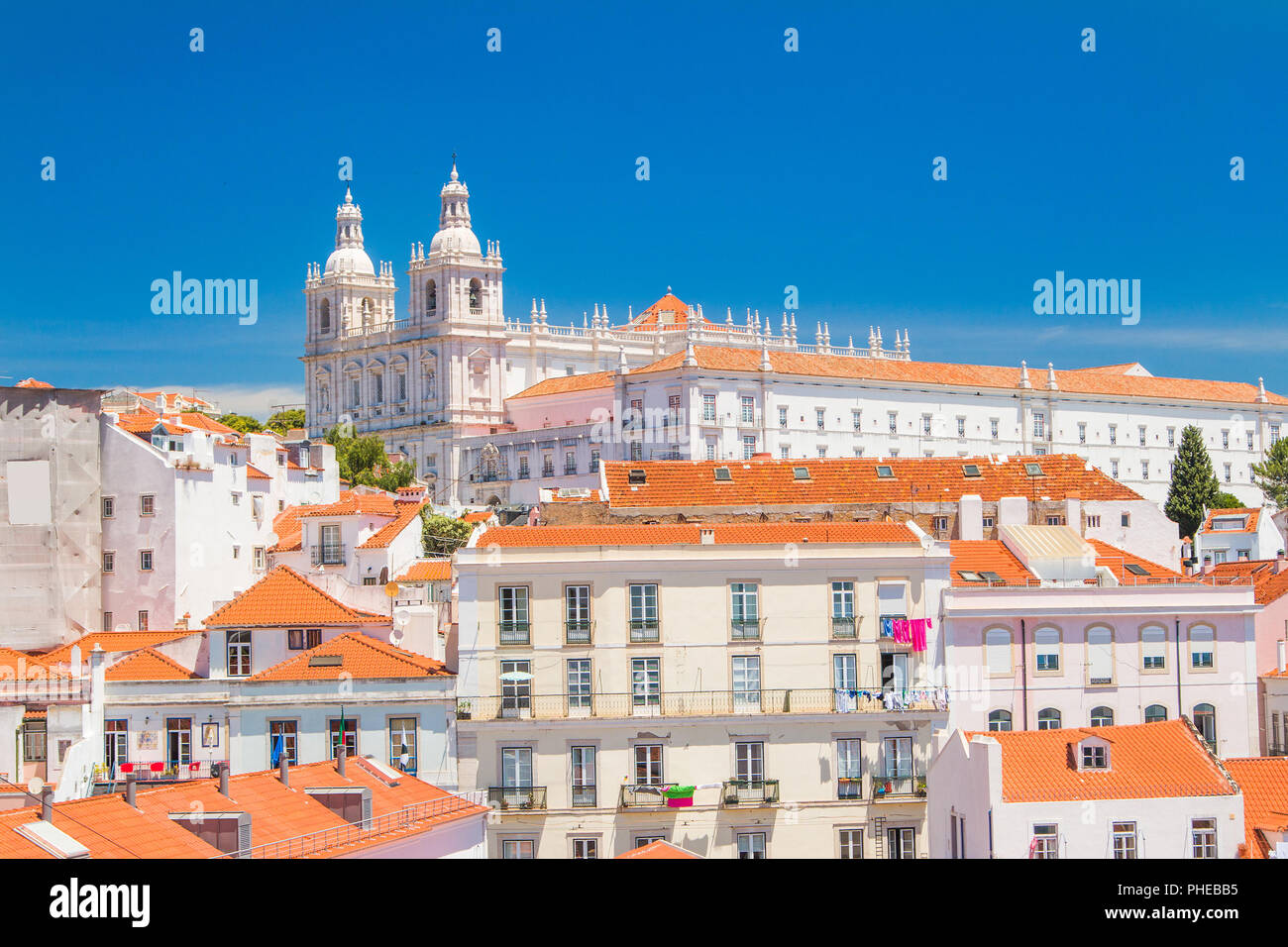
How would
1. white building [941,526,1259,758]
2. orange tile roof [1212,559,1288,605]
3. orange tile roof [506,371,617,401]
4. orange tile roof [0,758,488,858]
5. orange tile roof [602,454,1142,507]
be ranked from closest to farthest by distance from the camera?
orange tile roof [0,758,488,858]
white building [941,526,1259,758]
orange tile roof [1212,559,1288,605]
orange tile roof [602,454,1142,507]
orange tile roof [506,371,617,401]

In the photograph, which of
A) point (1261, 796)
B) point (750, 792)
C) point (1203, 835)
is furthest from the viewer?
point (750, 792)

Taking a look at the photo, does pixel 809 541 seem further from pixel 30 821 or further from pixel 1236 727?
pixel 30 821

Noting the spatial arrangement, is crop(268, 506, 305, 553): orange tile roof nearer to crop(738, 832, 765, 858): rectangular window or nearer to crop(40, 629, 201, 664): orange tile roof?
crop(40, 629, 201, 664): orange tile roof

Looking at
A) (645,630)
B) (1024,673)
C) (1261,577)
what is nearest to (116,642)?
(645,630)

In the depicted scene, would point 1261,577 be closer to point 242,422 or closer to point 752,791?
point 752,791

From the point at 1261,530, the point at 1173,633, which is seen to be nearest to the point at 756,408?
the point at 1261,530

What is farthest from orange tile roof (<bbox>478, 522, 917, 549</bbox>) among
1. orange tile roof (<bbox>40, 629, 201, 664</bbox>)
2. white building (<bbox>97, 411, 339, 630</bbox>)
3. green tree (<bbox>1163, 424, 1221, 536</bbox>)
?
green tree (<bbox>1163, 424, 1221, 536</bbox>)
